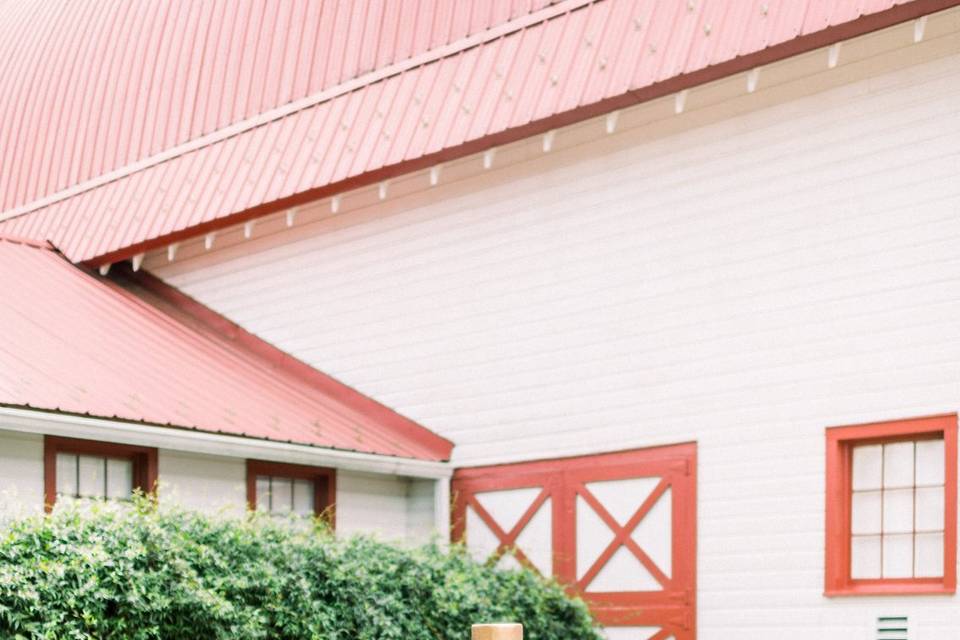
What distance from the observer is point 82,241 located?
712 inches

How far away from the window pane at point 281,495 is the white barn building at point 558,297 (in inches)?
2.6

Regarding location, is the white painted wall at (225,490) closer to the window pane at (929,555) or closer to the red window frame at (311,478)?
the red window frame at (311,478)

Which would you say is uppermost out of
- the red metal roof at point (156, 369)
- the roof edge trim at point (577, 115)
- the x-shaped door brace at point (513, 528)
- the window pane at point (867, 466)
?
the roof edge trim at point (577, 115)

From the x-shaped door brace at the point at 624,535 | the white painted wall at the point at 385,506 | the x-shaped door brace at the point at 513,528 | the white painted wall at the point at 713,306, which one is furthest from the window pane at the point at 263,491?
the x-shaped door brace at the point at 624,535

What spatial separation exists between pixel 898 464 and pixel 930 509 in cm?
49

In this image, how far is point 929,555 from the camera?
1234cm

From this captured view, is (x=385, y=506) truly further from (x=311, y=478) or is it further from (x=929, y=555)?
(x=929, y=555)

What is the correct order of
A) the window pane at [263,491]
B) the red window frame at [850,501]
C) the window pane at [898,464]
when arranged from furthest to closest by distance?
the window pane at [263,491] → the window pane at [898,464] → the red window frame at [850,501]

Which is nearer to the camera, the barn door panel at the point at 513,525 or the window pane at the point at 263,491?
the window pane at the point at 263,491

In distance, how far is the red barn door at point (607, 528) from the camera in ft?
45.6

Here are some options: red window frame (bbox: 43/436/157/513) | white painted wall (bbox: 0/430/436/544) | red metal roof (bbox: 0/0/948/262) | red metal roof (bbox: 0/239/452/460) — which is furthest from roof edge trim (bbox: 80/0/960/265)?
red window frame (bbox: 43/436/157/513)

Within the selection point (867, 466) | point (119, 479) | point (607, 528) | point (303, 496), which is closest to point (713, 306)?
point (867, 466)

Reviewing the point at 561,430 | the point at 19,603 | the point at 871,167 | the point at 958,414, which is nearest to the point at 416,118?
the point at 561,430

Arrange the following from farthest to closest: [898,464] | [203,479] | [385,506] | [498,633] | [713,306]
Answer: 1. [385,506]
2. [203,479]
3. [713,306]
4. [898,464]
5. [498,633]
